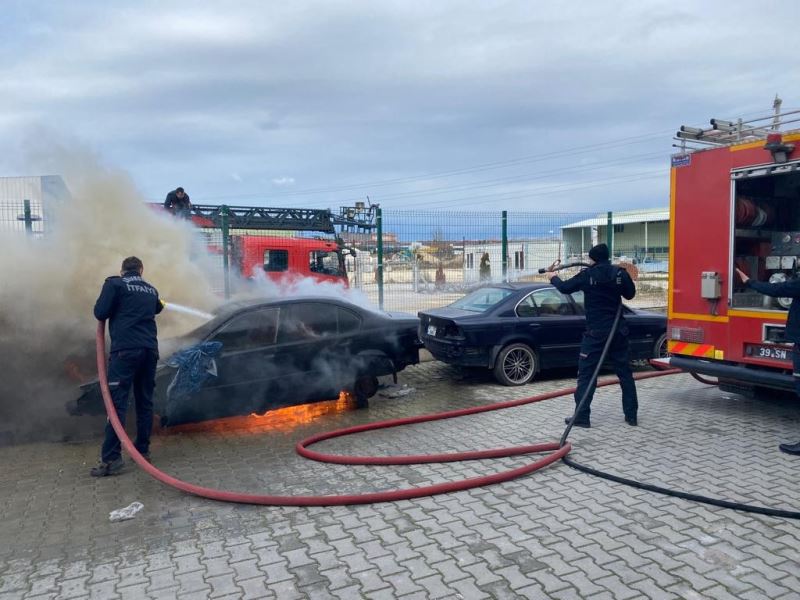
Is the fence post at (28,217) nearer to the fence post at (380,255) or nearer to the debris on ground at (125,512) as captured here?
the fence post at (380,255)

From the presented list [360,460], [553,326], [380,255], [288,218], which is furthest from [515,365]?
[288,218]

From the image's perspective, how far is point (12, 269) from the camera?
7180mm

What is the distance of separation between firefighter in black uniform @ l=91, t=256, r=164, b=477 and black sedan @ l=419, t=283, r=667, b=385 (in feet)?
13.1

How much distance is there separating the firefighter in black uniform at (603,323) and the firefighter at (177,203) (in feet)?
23.0

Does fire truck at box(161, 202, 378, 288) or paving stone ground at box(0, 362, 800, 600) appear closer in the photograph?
paving stone ground at box(0, 362, 800, 600)

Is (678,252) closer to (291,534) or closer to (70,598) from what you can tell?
(291,534)

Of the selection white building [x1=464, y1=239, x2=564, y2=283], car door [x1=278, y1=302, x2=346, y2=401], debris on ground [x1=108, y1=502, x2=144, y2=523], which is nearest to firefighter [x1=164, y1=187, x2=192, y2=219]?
car door [x1=278, y1=302, x2=346, y2=401]

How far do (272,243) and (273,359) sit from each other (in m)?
6.55

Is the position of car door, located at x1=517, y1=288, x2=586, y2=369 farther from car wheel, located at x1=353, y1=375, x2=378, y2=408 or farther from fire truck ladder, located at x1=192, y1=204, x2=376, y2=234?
fire truck ladder, located at x1=192, y1=204, x2=376, y2=234

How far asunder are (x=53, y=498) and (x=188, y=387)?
1.55 meters

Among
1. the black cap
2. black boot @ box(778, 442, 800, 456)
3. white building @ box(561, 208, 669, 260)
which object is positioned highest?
white building @ box(561, 208, 669, 260)

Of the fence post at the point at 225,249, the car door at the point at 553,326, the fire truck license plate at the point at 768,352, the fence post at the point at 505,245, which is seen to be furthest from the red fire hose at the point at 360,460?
the fence post at the point at 505,245

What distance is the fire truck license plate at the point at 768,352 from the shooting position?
593 cm

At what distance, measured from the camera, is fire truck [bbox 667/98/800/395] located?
605 centimetres
